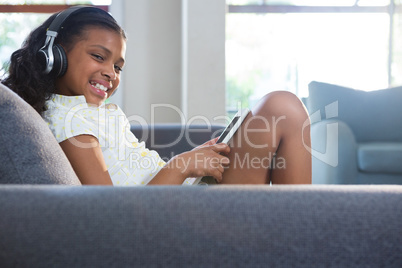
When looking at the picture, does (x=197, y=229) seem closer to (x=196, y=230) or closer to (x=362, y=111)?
(x=196, y=230)

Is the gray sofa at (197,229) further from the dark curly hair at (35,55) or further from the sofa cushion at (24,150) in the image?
the dark curly hair at (35,55)

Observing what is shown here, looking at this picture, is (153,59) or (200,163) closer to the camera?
(200,163)

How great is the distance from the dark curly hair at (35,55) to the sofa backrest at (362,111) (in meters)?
1.78

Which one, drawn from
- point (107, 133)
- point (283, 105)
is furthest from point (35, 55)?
point (283, 105)

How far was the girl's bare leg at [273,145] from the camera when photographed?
957 millimetres

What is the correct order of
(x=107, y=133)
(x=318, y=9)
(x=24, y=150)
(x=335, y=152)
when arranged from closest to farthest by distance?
(x=24, y=150)
(x=107, y=133)
(x=335, y=152)
(x=318, y=9)

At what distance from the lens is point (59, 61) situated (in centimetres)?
101

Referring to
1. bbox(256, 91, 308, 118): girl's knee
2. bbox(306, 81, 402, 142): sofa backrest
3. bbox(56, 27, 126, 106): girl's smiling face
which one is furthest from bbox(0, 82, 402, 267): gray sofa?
bbox(306, 81, 402, 142): sofa backrest

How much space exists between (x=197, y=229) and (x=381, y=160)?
A: 1.96m

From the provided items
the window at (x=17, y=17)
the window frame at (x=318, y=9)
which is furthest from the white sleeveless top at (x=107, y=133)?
the window frame at (x=318, y=9)

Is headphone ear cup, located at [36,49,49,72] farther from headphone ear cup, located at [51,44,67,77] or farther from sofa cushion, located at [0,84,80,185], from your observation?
sofa cushion, located at [0,84,80,185]

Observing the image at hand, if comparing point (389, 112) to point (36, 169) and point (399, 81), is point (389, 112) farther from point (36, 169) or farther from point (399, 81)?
point (36, 169)

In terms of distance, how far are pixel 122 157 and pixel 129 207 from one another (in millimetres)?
640

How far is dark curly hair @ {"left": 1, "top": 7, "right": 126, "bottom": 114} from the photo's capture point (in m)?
0.96
